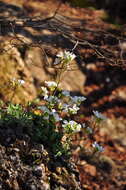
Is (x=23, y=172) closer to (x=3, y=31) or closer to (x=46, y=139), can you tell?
(x=46, y=139)

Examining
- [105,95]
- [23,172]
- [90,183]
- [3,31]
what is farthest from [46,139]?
[105,95]

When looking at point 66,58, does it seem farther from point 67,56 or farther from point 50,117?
point 50,117

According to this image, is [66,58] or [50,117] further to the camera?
[50,117]

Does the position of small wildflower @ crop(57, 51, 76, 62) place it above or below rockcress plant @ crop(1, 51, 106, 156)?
above

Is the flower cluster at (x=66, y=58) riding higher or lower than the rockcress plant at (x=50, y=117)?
higher

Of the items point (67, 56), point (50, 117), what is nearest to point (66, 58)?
point (67, 56)

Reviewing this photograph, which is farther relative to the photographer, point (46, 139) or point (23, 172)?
point (46, 139)

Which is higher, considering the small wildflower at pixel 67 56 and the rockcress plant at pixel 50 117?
the small wildflower at pixel 67 56

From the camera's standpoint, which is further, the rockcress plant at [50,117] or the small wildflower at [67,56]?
the rockcress plant at [50,117]

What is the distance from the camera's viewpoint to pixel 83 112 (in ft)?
24.8

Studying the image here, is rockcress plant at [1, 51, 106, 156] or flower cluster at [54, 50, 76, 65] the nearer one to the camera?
flower cluster at [54, 50, 76, 65]

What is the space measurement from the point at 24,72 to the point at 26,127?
3.35 meters

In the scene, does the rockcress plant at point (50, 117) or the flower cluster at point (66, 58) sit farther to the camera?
the rockcress plant at point (50, 117)

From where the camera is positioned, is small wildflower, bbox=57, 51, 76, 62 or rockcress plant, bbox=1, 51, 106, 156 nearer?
small wildflower, bbox=57, 51, 76, 62
